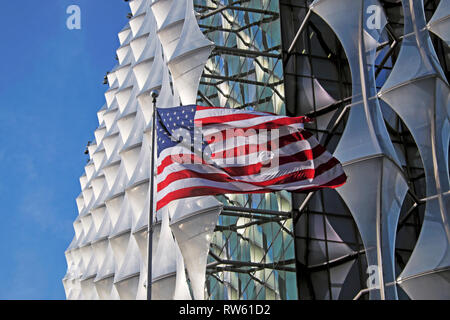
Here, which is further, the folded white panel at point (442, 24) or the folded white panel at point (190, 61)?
the folded white panel at point (190, 61)

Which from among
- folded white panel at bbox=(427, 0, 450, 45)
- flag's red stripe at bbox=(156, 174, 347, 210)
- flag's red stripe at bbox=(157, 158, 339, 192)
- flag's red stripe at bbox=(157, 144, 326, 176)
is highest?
folded white panel at bbox=(427, 0, 450, 45)

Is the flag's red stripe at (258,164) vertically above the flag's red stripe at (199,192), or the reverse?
the flag's red stripe at (258,164)

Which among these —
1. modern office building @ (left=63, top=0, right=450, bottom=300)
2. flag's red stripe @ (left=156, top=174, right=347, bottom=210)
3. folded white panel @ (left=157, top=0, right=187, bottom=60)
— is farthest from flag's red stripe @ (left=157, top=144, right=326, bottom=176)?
folded white panel @ (left=157, top=0, right=187, bottom=60)

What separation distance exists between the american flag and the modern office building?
4.82 m

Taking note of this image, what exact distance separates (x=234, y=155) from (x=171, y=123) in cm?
176

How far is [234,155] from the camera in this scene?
1909cm

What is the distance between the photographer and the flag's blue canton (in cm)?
1820

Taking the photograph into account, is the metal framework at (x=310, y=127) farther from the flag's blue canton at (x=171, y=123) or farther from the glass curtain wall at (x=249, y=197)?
the flag's blue canton at (x=171, y=123)

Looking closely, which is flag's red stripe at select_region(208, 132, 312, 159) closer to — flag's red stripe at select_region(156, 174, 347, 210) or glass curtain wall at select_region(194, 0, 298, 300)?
flag's red stripe at select_region(156, 174, 347, 210)

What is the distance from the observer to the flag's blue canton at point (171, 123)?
1820 cm

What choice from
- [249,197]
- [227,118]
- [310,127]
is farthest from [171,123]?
[249,197]

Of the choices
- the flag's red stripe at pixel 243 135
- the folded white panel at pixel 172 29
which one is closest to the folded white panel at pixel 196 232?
the flag's red stripe at pixel 243 135

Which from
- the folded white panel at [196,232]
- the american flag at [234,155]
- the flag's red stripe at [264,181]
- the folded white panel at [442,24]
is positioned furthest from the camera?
the folded white panel at [442,24]
